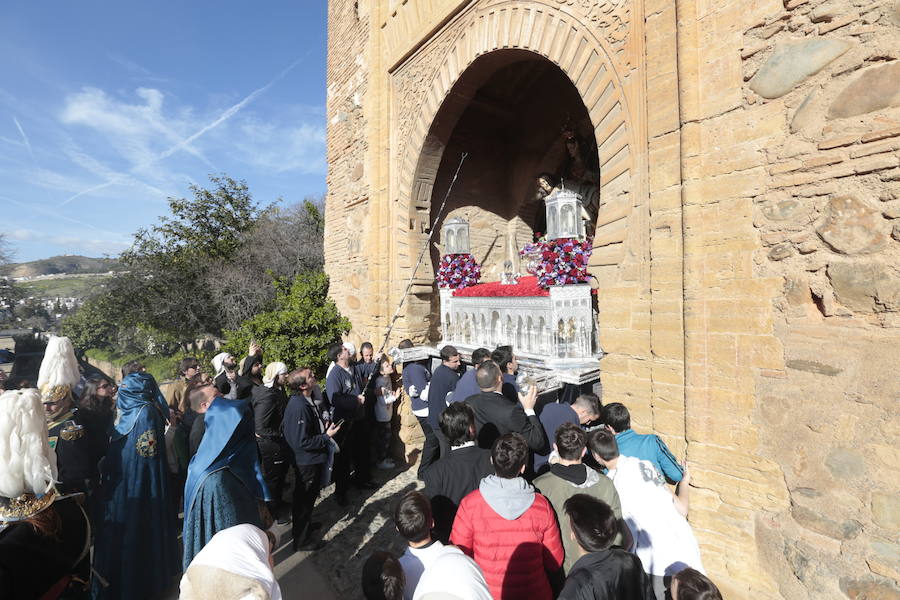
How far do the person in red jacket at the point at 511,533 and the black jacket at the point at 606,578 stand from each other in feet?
1.21

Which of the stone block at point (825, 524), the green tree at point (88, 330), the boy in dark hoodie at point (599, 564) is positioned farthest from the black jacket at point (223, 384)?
the green tree at point (88, 330)

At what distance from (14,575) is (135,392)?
5.81ft

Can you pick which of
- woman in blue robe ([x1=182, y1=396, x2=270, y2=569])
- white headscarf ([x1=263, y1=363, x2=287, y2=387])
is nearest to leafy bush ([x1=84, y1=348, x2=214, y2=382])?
white headscarf ([x1=263, y1=363, x2=287, y2=387])

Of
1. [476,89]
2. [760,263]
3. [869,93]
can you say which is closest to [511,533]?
[760,263]

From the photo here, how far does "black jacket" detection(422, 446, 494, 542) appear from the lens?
2.38 m

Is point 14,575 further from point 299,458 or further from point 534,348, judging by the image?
point 534,348

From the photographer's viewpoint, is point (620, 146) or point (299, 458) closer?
point (620, 146)

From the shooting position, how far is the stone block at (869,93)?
209 cm

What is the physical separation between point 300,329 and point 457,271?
3071 millimetres

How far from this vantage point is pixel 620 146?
3.23 metres

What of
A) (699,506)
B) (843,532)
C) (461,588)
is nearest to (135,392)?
(461,588)

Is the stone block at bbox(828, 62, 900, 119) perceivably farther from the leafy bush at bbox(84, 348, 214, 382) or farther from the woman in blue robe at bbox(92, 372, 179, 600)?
the leafy bush at bbox(84, 348, 214, 382)

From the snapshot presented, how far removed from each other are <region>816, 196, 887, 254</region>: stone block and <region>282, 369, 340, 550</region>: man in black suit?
3907 millimetres

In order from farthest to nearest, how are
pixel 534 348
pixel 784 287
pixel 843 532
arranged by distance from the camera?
pixel 534 348 < pixel 784 287 < pixel 843 532
